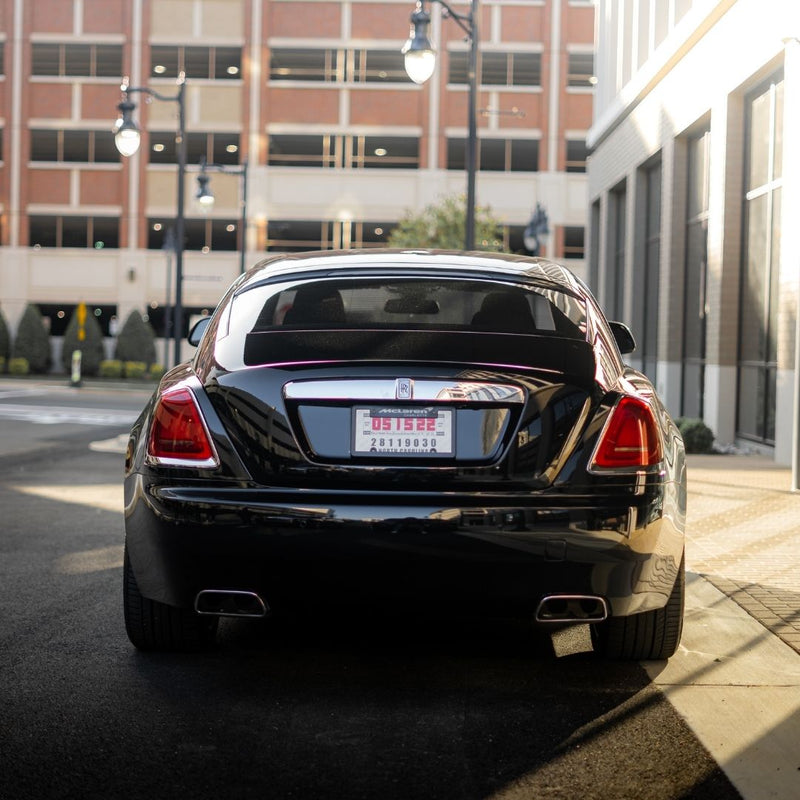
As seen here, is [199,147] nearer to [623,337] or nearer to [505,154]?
[505,154]

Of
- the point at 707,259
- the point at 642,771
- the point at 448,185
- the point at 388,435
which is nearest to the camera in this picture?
the point at 642,771

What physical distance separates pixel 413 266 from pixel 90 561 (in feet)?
10.3

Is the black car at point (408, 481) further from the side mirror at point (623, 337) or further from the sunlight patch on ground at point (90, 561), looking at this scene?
the sunlight patch on ground at point (90, 561)

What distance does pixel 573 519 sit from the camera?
432 centimetres

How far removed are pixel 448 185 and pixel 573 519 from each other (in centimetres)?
5099

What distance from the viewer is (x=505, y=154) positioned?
55.0m

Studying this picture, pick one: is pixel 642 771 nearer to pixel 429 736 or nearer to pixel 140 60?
pixel 429 736

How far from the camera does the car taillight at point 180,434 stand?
4.50 metres

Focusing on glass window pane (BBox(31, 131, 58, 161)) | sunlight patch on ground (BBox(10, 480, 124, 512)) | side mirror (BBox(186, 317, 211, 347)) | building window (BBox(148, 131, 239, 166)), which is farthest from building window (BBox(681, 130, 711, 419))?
glass window pane (BBox(31, 131, 58, 161))

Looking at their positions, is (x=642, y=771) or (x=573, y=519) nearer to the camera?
(x=642, y=771)

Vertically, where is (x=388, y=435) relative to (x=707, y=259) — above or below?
below

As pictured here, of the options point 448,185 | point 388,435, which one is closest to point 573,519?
point 388,435

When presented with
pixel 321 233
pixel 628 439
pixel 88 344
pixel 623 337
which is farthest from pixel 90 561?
pixel 321 233

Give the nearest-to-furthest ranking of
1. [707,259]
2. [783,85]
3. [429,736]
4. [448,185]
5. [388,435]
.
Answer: [429,736]
[388,435]
[783,85]
[707,259]
[448,185]
